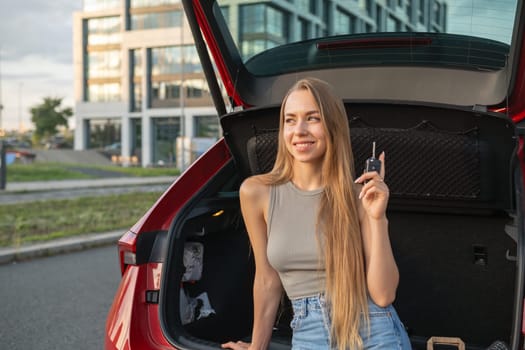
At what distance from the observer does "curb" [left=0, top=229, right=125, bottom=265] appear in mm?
6898

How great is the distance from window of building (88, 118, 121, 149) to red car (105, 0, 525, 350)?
62641 millimetres

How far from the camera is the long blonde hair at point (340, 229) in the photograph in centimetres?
177

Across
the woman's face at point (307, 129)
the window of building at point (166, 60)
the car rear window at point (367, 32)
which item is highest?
the window of building at point (166, 60)

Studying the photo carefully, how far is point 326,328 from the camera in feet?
5.94

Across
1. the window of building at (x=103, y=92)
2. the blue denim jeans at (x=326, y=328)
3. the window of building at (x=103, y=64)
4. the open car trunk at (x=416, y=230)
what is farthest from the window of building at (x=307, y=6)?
the window of building at (x=103, y=64)

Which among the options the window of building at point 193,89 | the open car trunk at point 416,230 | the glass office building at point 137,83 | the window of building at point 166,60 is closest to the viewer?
the open car trunk at point 416,230

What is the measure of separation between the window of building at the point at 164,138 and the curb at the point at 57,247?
49340mm

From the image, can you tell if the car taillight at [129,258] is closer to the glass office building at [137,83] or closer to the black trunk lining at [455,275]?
the black trunk lining at [455,275]

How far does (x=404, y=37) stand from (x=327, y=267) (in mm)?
1294

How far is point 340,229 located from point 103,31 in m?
63.5

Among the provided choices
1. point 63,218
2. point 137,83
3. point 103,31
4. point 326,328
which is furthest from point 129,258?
point 103,31

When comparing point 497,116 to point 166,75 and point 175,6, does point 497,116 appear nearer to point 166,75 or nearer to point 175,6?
point 175,6

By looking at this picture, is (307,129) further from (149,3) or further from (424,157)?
(149,3)

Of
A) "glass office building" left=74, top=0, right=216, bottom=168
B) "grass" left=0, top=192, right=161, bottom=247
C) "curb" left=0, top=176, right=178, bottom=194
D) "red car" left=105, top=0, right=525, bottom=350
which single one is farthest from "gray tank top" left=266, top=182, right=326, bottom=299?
"glass office building" left=74, top=0, right=216, bottom=168
